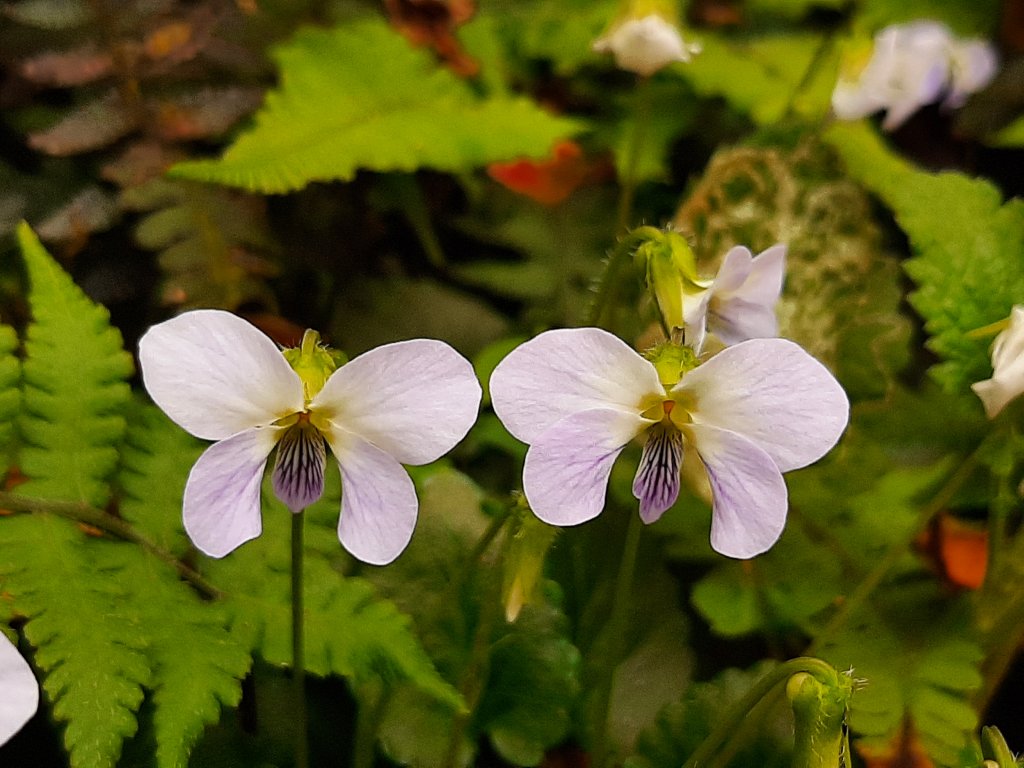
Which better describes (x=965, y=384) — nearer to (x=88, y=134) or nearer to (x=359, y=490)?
(x=359, y=490)

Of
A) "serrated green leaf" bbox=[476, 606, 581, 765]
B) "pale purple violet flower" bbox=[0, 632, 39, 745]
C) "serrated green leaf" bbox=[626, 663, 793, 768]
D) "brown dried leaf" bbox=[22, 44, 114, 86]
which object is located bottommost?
"serrated green leaf" bbox=[476, 606, 581, 765]

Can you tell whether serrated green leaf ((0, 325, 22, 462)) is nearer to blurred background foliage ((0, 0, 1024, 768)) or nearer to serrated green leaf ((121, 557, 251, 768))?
blurred background foliage ((0, 0, 1024, 768))

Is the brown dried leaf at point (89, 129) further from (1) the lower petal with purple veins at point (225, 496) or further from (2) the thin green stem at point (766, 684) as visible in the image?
(2) the thin green stem at point (766, 684)

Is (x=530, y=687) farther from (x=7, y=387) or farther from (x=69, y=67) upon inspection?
(x=69, y=67)

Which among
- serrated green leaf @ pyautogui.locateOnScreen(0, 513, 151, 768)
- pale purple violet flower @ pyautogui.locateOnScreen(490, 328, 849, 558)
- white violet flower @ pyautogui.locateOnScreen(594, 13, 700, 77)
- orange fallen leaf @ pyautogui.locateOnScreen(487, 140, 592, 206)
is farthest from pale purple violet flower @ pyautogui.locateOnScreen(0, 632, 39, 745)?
orange fallen leaf @ pyautogui.locateOnScreen(487, 140, 592, 206)

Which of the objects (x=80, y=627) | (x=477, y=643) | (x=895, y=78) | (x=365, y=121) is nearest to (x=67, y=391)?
(x=80, y=627)

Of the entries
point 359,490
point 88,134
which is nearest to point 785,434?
point 359,490
